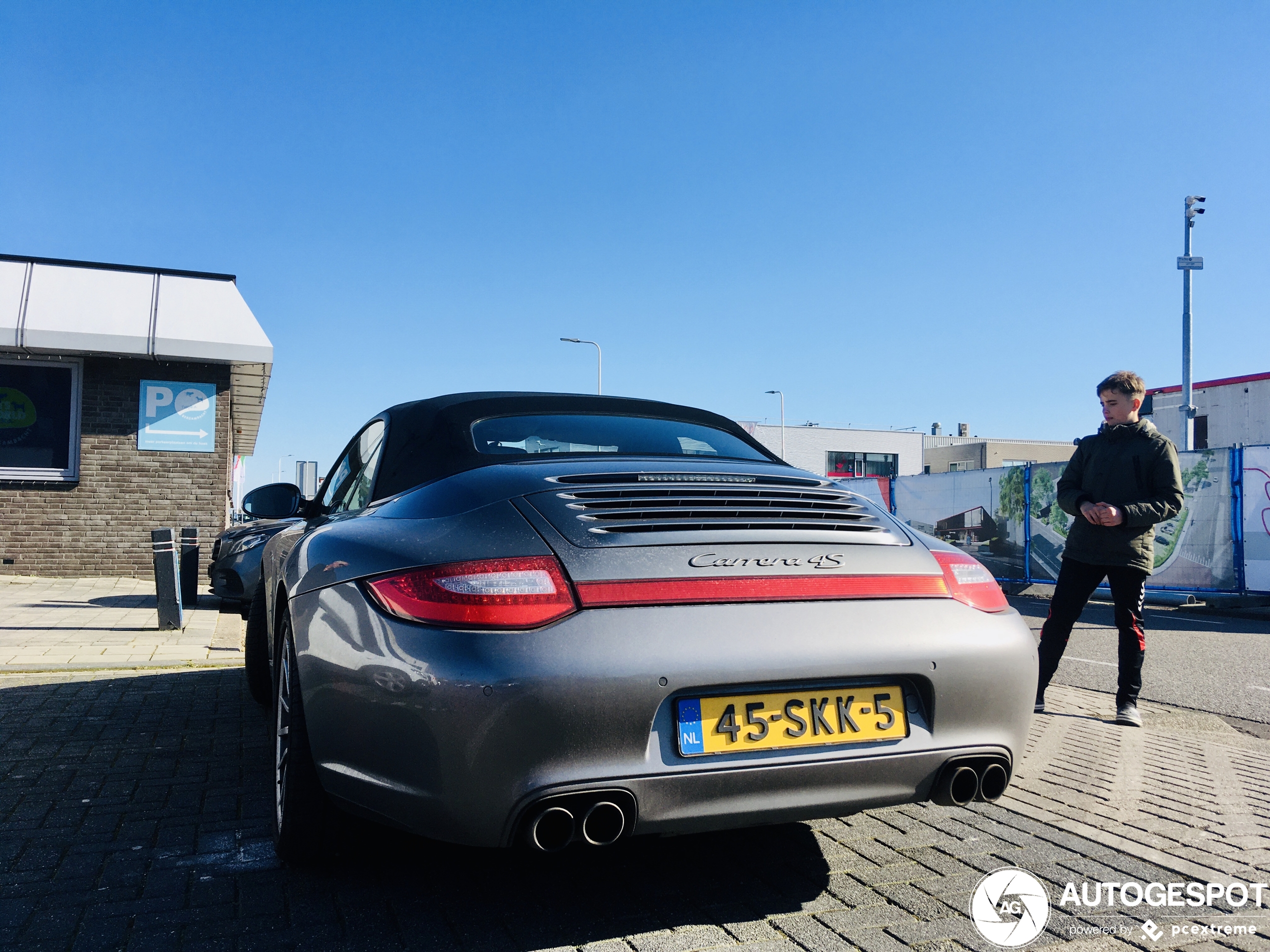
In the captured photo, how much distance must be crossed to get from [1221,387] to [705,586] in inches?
1239

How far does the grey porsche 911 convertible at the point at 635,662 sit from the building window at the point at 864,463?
6634 centimetres

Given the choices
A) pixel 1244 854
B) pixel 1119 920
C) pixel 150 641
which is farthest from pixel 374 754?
pixel 150 641

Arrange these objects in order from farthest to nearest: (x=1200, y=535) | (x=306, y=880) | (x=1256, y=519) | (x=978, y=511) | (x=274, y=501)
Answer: (x=978, y=511) → (x=1200, y=535) → (x=1256, y=519) → (x=274, y=501) → (x=306, y=880)

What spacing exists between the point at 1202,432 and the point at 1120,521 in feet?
94.2

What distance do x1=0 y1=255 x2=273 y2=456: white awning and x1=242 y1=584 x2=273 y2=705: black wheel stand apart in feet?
31.6

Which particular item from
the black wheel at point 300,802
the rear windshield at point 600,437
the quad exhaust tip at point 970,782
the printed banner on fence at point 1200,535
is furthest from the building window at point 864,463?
the black wheel at point 300,802

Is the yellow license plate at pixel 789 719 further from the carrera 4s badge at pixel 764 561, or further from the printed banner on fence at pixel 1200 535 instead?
the printed banner on fence at pixel 1200 535

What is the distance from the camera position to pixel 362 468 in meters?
3.58

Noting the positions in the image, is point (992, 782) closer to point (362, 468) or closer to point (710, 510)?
point (710, 510)

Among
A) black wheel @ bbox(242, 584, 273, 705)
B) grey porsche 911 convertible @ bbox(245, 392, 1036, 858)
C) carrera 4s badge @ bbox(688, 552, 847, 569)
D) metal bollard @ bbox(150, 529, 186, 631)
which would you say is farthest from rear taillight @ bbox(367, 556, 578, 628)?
metal bollard @ bbox(150, 529, 186, 631)

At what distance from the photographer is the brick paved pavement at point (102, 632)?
6.50m

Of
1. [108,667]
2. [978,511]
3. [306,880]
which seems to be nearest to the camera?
[306,880]

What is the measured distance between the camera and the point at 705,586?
2242 mm

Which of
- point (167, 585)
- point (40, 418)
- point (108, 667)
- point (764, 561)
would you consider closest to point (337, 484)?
point (764, 561)
